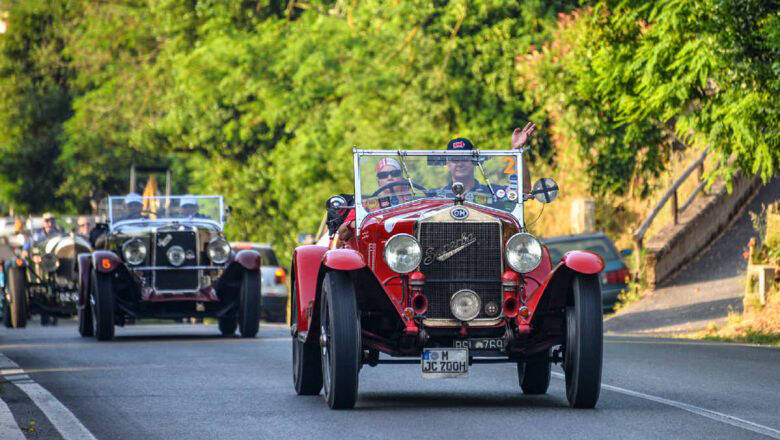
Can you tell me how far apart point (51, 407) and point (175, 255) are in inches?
420

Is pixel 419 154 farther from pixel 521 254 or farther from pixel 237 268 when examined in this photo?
pixel 237 268

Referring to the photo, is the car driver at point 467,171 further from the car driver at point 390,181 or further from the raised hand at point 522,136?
A: the car driver at point 390,181

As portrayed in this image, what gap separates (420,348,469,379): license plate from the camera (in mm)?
11328

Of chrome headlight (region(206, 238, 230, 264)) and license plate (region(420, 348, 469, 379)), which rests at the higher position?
chrome headlight (region(206, 238, 230, 264))

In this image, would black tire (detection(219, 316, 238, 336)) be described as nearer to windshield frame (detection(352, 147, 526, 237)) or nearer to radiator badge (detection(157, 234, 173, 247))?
radiator badge (detection(157, 234, 173, 247))

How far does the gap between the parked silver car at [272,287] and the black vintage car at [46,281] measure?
22.6 ft

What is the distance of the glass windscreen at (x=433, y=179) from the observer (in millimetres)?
12867

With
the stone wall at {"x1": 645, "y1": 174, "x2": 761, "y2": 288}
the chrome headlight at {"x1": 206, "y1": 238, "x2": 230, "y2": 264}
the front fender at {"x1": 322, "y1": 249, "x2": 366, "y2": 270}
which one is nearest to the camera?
the front fender at {"x1": 322, "y1": 249, "x2": 366, "y2": 270}

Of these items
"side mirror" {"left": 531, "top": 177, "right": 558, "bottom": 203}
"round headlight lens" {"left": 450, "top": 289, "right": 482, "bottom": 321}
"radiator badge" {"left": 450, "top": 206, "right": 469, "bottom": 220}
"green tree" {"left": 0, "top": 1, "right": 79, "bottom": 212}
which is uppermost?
"green tree" {"left": 0, "top": 1, "right": 79, "bottom": 212}

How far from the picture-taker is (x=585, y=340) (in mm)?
11172

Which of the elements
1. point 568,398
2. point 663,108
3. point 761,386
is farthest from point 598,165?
point 568,398

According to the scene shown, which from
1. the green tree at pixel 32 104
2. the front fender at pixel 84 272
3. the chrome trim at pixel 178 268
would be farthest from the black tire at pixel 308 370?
the green tree at pixel 32 104

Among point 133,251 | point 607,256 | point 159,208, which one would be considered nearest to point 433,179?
point 133,251

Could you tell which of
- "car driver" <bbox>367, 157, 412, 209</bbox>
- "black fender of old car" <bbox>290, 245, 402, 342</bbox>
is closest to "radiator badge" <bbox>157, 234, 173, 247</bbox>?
"black fender of old car" <bbox>290, 245, 402, 342</bbox>
